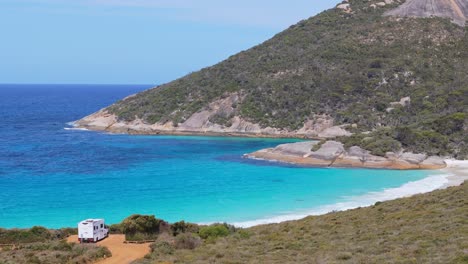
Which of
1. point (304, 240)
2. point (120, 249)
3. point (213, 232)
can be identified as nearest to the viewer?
point (304, 240)

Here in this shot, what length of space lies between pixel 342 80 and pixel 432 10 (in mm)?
38657

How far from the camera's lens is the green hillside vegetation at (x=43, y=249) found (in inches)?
841

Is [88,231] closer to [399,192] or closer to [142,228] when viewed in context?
[142,228]

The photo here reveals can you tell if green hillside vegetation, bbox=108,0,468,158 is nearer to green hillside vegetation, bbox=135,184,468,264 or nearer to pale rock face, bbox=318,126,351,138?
pale rock face, bbox=318,126,351,138

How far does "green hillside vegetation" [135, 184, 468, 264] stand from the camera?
18.7 meters

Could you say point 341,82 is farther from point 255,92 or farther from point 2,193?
point 2,193

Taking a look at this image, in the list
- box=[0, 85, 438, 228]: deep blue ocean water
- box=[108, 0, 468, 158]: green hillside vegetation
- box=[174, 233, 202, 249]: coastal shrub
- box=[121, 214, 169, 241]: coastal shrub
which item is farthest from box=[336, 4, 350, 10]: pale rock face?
box=[174, 233, 202, 249]: coastal shrub

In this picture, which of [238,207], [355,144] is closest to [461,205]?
[238,207]

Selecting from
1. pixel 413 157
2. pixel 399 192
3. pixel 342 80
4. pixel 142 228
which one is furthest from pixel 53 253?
pixel 342 80

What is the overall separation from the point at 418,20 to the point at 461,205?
114633 millimetres

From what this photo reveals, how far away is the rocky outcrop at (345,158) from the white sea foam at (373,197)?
8.46m

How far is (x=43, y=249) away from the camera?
23391mm

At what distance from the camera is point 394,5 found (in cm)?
14788

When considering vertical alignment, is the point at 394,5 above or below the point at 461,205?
above
